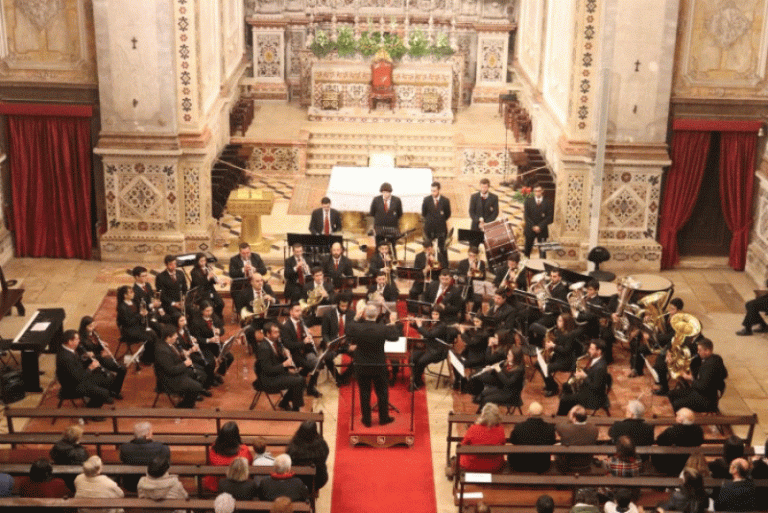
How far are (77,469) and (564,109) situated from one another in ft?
38.0

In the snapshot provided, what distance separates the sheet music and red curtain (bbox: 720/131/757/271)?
24.7ft

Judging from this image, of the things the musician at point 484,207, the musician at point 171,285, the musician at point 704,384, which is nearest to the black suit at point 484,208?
the musician at point 484,207

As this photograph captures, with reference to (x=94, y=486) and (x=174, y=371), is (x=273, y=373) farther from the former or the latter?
(x=94, y=486)

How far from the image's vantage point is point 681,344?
14.9 metres

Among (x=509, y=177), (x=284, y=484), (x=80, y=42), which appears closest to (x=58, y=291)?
(x=80, y=42)

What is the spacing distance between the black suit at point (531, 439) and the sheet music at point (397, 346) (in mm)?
2629

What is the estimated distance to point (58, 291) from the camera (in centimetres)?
1880

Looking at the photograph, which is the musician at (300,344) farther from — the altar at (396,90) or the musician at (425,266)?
the altar at (396,90)

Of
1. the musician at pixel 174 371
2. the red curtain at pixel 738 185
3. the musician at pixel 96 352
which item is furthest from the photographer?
the red curtain at pixel 738 185

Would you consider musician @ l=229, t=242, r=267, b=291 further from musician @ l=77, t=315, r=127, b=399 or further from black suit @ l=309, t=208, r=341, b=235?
musician @ l=77, t=315, r=127, b=399

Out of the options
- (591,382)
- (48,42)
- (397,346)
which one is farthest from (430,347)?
(48,42)

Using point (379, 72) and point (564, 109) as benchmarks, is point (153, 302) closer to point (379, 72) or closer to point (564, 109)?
point (564, 109)

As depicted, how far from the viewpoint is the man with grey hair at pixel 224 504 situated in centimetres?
1083

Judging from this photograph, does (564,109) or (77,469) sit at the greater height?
(564,109)
